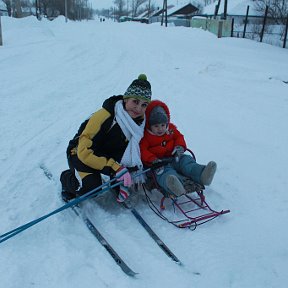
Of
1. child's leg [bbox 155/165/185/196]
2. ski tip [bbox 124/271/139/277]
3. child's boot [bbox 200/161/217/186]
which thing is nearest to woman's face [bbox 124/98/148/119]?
child's leg [bbox 155/165/185/196]

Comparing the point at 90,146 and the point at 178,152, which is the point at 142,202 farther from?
the point at 90,146

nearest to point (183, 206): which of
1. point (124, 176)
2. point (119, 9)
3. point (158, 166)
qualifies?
point (158, 166)

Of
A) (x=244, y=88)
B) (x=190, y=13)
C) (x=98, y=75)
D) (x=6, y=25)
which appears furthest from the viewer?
(x=190, y=13)

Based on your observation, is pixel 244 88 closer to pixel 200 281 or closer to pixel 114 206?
pixel 114 206

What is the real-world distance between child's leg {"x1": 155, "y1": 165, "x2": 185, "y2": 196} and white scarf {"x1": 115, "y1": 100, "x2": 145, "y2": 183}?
0.25 metres

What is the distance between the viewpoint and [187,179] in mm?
3680

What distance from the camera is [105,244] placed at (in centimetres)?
304

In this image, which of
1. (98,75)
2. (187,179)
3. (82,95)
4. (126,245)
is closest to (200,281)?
(126,245)

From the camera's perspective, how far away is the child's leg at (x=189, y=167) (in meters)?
3.57

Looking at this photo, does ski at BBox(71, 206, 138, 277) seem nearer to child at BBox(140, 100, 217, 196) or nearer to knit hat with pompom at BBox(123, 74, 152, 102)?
child at BBox(140, 100, 217, 196)

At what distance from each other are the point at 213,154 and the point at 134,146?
74.2 inches

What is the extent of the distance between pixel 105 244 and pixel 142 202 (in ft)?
2.77

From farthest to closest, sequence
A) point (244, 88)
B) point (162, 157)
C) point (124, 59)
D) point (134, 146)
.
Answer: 1. point (124, 59)
2. point (244, 88)
3. point (162, 157)
4. point (134, 146)

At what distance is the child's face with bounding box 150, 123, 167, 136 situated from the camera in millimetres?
3699
